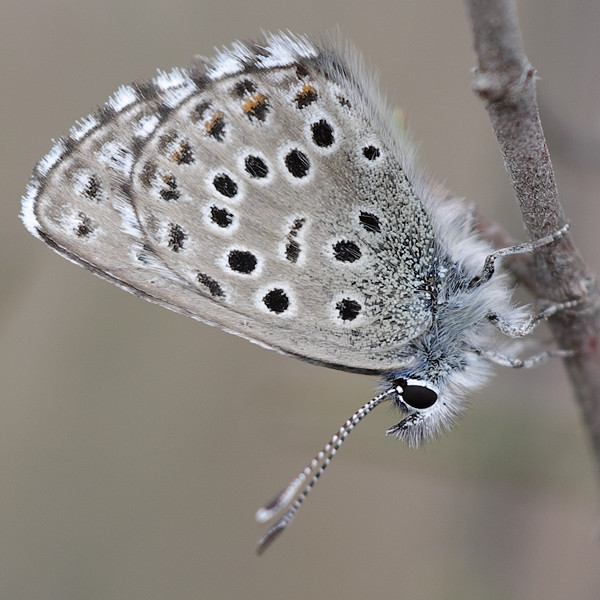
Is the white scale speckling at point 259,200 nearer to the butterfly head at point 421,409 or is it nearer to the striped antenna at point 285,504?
the striped antenna at point 285,504

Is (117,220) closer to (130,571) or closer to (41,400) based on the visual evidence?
(41,400)

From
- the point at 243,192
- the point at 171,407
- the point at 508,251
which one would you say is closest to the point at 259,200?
the point at 243,192

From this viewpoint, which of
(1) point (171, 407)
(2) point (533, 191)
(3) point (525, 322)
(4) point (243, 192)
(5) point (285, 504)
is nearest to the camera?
(2) point (533, 191)

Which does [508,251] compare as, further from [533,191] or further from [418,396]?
[418,396]

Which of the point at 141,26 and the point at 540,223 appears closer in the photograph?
the point at 540,223

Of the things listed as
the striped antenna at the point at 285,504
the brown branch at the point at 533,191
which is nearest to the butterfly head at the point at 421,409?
the striped antenna at the point at 285,504

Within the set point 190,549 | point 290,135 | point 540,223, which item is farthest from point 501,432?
point 190,549
